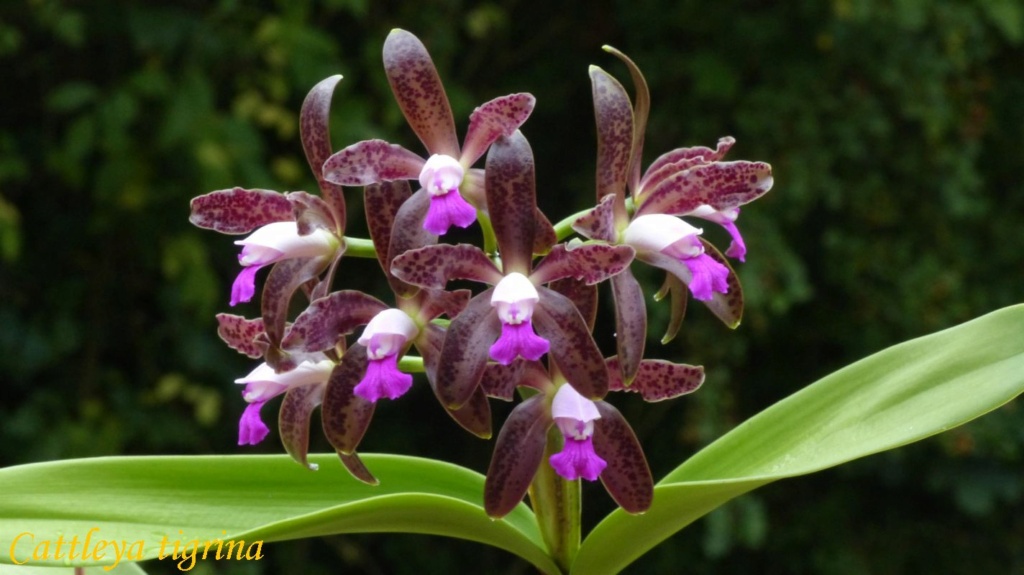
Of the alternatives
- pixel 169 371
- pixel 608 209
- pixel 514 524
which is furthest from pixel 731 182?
pixel 169 371

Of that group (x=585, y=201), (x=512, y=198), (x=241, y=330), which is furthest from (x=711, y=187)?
(x=585, y=201)

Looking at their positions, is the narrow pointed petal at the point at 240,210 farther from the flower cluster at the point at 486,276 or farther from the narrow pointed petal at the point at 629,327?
the narrow pointed petal at the point at 629,327

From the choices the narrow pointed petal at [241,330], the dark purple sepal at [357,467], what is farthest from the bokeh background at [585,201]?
the dark purple sepal at [357,467]

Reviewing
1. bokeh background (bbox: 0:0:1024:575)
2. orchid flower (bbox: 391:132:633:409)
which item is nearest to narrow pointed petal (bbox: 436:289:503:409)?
orchid flower (bbox: 391:132:633:409)

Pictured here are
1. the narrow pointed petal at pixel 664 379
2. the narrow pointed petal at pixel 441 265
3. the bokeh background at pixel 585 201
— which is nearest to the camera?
the narrow pointed petal at pixel 441 265

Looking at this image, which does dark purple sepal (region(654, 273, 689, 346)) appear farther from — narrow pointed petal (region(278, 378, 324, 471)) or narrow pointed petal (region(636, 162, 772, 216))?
narrow pointed petal (region(278, 378, 324, 471))

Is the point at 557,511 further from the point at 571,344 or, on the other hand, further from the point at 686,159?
the point at 686,159
